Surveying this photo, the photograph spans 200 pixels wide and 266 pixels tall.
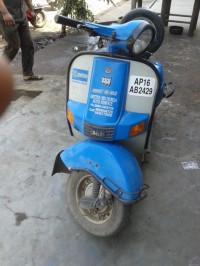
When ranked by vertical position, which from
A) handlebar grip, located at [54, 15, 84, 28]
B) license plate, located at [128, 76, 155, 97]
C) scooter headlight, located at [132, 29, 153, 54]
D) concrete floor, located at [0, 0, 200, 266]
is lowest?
concrete floor, located at [0, 0, 200, 266]

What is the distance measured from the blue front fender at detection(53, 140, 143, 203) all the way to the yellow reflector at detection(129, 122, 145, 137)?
5.1 inches

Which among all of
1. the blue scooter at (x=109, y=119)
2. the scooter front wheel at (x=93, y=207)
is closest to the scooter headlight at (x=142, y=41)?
the blue scooter at (x=109, y=119)

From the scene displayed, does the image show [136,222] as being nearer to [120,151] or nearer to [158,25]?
[120,151]

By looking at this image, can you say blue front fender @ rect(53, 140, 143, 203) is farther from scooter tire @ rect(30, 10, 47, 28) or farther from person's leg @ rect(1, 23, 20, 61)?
scooter tire @ rect(30, 10, 47, 28)

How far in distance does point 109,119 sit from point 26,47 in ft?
8.45

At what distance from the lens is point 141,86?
1.98 metres

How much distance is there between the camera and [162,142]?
114 inches

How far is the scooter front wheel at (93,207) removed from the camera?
6.00 feet

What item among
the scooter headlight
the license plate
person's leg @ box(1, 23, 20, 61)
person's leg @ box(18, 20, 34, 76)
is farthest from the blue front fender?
person's leg @ box(18, 20, 34, 76)

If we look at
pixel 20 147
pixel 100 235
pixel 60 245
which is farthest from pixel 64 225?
pixel 20 147

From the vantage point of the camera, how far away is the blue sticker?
209cm

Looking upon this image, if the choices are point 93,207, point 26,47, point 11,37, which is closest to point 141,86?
point 93,207

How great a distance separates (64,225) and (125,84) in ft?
3.40

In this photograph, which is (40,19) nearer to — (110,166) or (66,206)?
(66,206)
